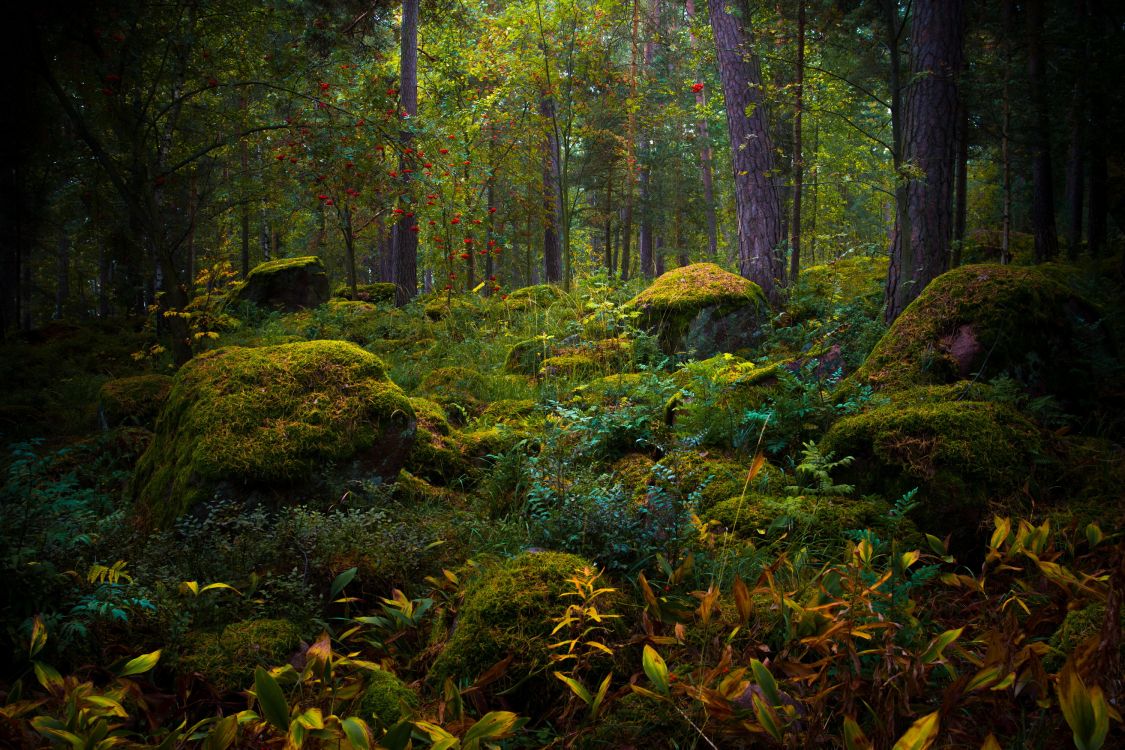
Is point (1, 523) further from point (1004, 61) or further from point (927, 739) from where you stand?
point (1004, 61)

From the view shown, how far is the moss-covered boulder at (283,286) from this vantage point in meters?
→ 12.5

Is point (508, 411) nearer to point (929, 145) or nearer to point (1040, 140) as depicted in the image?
point (929, 145)

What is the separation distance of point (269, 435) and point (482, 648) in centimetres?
203

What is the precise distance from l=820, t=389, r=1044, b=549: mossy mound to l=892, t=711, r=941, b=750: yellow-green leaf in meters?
1.88

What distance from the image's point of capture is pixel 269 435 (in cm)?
348

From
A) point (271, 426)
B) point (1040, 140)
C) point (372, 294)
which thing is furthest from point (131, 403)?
point (1040, 140)

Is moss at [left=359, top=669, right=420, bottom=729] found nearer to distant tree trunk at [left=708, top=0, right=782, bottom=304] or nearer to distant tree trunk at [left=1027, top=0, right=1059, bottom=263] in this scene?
distant tree trunk at [left=708, top=0, right=782, bottom=304]

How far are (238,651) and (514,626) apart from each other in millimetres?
1054

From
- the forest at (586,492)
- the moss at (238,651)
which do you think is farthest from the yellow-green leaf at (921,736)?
the moss at (238,651)

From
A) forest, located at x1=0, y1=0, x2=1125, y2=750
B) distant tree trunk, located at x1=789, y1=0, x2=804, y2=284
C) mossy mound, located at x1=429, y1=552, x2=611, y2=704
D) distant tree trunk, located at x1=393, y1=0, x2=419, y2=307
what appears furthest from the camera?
distant tree trunk, located at x1=393, y1=0, x2=419, y2=307

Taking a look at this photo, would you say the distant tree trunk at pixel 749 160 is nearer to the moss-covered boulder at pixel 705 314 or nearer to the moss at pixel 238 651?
the moss-covered boulder at pixel 705 314

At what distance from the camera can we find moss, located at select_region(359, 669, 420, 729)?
195 cm

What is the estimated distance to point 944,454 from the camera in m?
3.13

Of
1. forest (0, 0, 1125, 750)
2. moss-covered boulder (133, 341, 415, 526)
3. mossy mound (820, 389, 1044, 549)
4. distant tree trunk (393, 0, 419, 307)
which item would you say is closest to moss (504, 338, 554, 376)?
forest (0, 0, 1125, 750)
